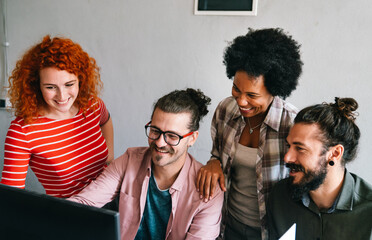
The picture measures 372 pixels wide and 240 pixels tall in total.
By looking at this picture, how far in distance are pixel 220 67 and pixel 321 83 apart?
0.59 m

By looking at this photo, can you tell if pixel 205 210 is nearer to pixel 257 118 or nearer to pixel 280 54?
pixel 257 118

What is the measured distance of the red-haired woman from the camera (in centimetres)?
137

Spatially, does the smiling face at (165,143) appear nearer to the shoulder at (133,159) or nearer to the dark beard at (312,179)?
the shoulder at (133,159)

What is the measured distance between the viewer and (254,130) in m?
1.46

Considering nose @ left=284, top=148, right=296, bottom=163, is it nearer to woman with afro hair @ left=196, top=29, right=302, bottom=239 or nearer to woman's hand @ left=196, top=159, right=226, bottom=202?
woman with afro hair @ left=196, top=29, right=302, bottom=239

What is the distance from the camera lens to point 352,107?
3.97 feet

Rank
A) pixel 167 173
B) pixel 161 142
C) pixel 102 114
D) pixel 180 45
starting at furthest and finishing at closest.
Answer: pixel 180 45
pixel 102 114
pixel 167 173
pixel 161 142

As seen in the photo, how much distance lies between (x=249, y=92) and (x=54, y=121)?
93cm

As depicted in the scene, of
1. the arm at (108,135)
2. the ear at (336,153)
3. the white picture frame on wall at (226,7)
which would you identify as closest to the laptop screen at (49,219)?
the ear at (336,153)

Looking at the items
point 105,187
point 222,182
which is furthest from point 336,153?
point 105,187

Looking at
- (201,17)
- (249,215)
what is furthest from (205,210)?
(201,17)

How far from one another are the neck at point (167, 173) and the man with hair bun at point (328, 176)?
1.61 ft

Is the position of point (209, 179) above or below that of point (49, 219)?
below

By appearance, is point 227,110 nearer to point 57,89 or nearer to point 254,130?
point 254,130
